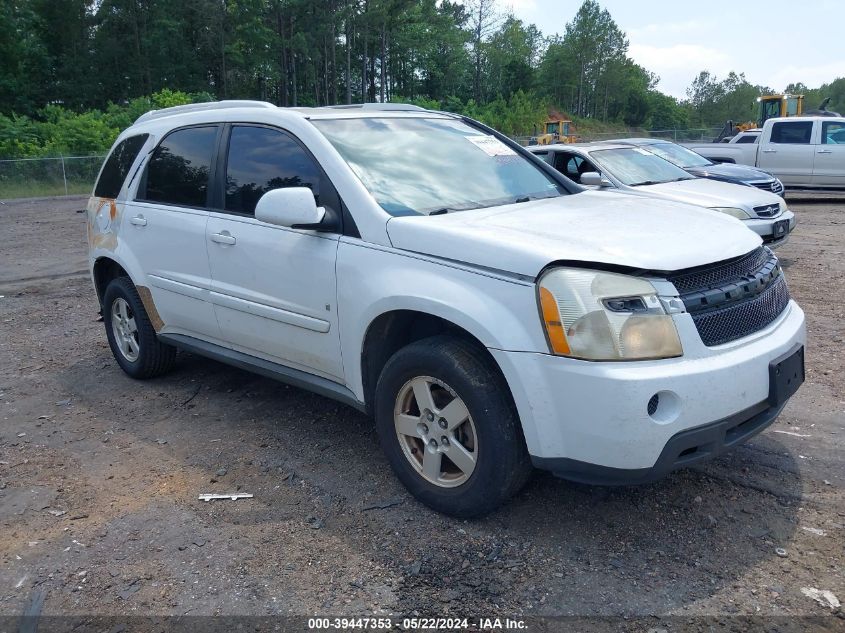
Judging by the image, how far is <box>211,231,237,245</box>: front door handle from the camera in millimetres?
4277

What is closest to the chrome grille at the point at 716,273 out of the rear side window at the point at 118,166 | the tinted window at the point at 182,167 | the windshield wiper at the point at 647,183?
the tinted window at the point at 182,167

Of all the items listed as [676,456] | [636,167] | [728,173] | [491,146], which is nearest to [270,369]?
[491,146]

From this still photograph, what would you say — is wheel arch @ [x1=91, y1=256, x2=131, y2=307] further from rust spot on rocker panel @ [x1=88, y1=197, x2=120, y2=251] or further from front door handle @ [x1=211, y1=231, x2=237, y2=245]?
front door handle @ [x1=211, y1=231, x2=237, y2=245]

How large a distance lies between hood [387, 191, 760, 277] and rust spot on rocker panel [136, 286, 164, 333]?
238 cm

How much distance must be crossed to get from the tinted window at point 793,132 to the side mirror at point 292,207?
599 inches

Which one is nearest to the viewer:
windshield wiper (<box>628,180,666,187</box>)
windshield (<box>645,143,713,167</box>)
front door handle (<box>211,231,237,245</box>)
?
front door handle (<box>211,231,237,245</box>)

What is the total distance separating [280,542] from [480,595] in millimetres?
963

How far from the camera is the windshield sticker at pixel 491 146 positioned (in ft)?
14.6

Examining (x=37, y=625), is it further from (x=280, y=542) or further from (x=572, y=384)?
(x=572, y=384)

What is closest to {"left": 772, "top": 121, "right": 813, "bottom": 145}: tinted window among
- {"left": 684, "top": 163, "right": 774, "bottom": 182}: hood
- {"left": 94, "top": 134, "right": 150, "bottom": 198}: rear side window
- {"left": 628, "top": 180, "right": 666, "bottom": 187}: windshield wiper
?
{"left": 684, "top": 163, "right": 774, "bottom": 182}: hood

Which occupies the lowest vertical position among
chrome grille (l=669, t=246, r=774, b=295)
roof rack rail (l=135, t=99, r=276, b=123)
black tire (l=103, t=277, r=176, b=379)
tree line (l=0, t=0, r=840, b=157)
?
black tire (l=103, t=277, r=176, b=379)

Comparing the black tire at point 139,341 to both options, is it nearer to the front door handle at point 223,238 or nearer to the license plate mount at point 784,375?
the front door handle at point 223,238

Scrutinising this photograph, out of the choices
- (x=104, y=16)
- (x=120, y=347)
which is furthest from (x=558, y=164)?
(x=104, y=16)

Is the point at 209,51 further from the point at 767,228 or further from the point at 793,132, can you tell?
the point at 767,228
